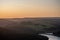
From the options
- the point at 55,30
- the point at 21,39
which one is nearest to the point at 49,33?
the point at 55,30

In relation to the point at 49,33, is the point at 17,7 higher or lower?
higher

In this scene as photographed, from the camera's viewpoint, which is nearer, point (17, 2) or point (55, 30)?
point (55, 30)

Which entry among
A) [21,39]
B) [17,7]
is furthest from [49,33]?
[17,7]

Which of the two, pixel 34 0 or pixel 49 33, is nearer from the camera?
pixel 49 33

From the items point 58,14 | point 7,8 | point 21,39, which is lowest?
point 21,39

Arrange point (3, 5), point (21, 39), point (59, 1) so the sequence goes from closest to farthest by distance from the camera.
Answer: point (21, 39)
point (3, 5)
point (59, 1)

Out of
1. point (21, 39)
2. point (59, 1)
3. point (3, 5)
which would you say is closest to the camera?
point (21, 39)

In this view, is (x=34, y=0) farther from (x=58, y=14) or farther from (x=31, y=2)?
(x=58, y=14)

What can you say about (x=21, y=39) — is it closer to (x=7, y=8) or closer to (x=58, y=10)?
(x=7, y=8)
